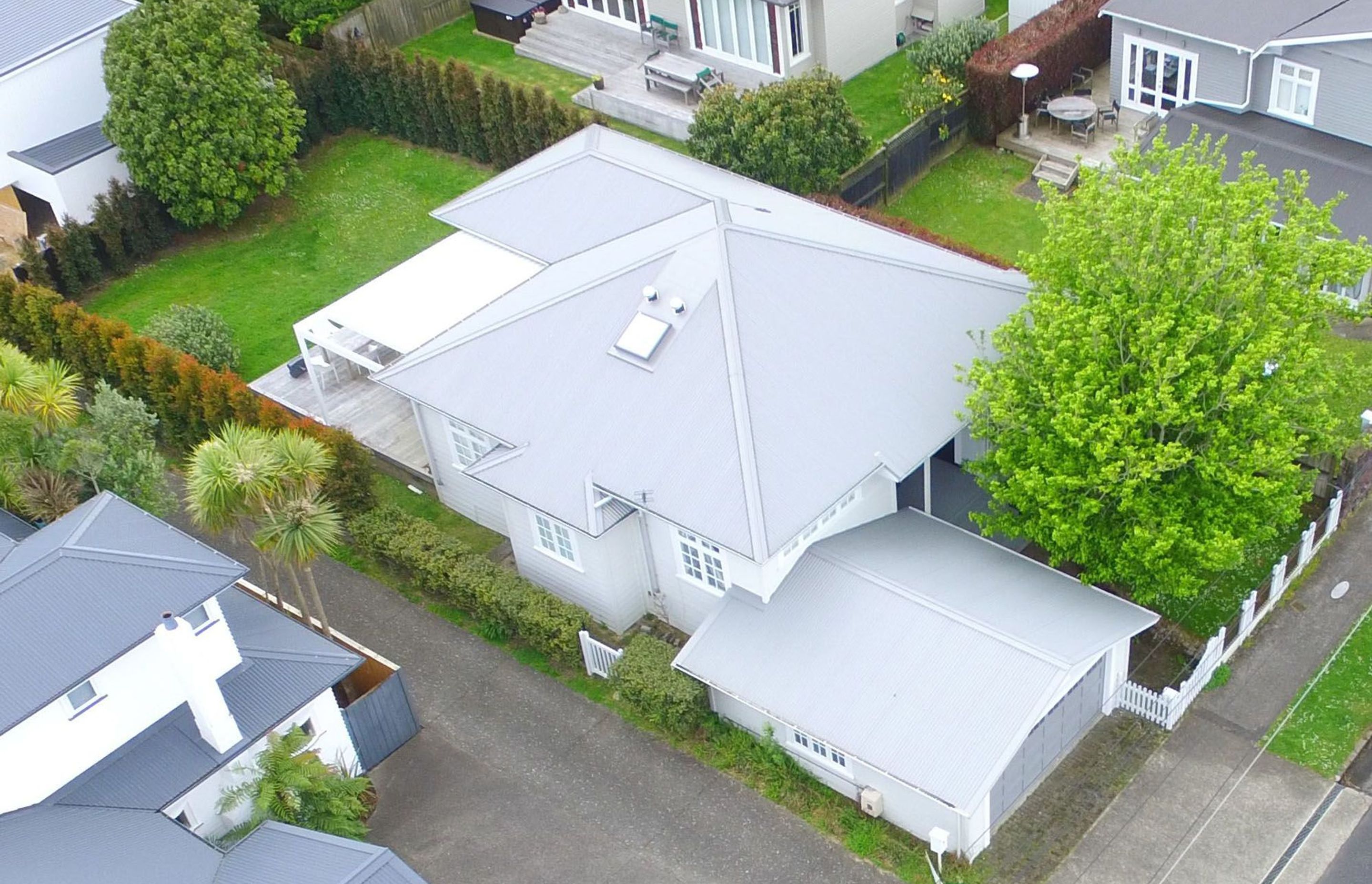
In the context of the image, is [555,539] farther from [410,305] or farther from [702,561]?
[410,305]

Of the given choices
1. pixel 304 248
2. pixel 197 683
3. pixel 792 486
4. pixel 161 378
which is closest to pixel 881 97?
pixel 304 248

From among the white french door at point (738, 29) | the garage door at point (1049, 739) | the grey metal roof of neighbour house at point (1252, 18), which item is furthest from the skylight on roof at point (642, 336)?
the grey metal roof of neighbour house at point (1252, 18)

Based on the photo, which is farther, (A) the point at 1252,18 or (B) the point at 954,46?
(B) the point at 954,46

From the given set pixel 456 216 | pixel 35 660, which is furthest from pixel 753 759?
pixel 456 216

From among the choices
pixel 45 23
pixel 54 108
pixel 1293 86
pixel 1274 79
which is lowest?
pixel 1293 86

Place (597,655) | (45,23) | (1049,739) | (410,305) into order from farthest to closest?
(45,23)
(410,305)
(597,655)
(1049,739)

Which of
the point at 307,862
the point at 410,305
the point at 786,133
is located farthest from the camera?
the point at 786,133

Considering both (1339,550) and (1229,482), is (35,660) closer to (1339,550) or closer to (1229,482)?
(1229,482)

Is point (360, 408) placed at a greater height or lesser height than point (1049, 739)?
greater
